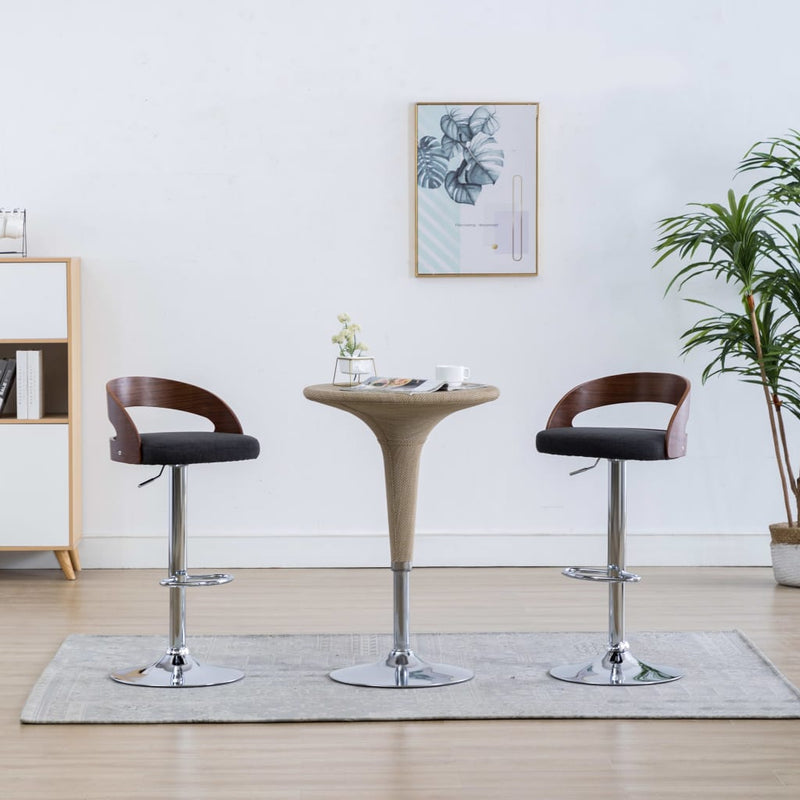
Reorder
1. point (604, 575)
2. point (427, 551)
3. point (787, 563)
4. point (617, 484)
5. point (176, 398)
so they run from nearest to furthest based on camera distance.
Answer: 1. point (604, 575)
2. point (617, 484)
3. point (176, 398)
4. point (787, 563)
5. point (427, 551)

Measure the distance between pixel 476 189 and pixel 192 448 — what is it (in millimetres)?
2353

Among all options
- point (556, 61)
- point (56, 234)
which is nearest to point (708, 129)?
point (556, 61)

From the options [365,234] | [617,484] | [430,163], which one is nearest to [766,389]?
[617,484]

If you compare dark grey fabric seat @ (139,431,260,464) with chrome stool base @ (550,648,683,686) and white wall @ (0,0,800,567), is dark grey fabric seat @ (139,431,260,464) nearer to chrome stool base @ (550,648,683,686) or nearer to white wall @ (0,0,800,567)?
chrome stool base @ (550,648,683,686)

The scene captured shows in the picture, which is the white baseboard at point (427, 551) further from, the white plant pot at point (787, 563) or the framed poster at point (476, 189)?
the framed poster at point (476, 189)

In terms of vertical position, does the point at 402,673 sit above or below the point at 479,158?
below

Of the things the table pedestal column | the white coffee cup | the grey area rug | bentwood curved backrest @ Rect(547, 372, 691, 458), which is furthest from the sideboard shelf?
bentwood curved backrest @ Rect(547, 372, 691, 458)

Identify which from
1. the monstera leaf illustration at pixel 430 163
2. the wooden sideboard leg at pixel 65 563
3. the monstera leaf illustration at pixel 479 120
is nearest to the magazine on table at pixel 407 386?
the monstera leaf illustration at pixel 430 163

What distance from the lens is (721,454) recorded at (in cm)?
541

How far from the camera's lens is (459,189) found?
207 inches

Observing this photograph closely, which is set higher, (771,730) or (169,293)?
(169,293)

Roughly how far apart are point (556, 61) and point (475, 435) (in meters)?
1.74

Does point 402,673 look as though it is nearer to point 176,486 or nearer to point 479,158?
point 176,486

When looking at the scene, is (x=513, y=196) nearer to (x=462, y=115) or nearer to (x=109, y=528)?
(x=462, y=115)
